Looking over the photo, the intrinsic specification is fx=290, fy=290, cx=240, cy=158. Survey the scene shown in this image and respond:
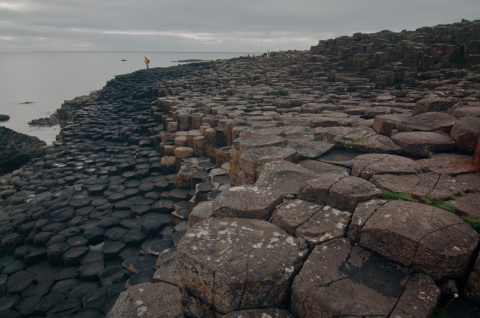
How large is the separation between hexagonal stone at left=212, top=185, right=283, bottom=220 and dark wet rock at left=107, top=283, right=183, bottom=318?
1.01 metres

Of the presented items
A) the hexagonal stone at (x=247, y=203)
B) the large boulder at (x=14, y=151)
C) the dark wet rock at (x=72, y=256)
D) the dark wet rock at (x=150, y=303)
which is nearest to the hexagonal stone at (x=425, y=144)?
the hexagonal stone at (x=247, y=203)

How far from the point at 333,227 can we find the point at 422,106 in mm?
4470

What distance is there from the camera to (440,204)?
8.68 feet

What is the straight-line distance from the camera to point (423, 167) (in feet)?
11.4

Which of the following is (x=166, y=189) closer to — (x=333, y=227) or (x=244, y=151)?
(x=244, y=151)

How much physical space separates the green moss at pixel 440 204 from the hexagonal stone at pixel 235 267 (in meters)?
1.35

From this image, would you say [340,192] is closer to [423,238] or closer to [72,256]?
[423,238]

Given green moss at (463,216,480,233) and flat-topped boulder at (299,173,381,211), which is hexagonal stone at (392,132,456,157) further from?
green moss at (463,216,480,233)

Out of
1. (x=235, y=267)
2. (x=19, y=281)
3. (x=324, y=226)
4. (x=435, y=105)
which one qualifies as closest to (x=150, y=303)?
(x=235, y=267)

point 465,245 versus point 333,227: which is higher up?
point 465,245

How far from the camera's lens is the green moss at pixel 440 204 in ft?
8.41

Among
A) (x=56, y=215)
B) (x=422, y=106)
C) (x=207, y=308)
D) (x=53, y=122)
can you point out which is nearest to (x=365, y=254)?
(x=207, y=308)

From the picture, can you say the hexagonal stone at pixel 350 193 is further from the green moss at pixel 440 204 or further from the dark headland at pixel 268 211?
the green moss at pixel 440 204

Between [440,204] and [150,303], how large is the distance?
2.99 meters
